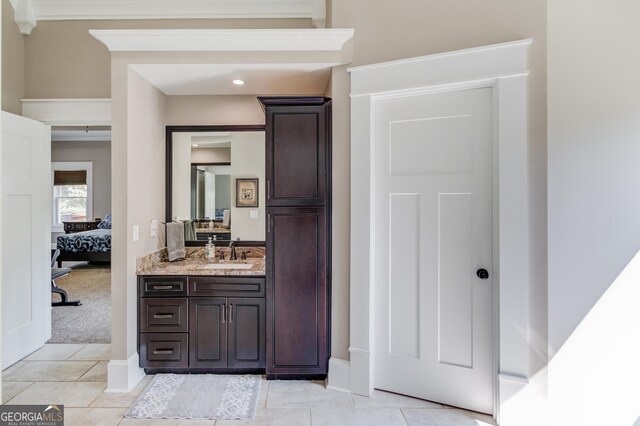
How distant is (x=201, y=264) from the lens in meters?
3.25

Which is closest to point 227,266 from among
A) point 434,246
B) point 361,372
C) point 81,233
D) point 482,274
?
point 361,372

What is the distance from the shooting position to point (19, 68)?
3.43 meters

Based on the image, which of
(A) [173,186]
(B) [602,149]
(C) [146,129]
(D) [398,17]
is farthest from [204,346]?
(B) [602,149]

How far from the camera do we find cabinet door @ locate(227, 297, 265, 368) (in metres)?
2.97

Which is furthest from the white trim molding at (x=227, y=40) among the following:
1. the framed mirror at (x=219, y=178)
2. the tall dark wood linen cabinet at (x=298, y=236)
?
the framed mirror at (x=219, y=178)

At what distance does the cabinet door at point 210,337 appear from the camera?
298cm

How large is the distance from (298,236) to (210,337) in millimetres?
1095

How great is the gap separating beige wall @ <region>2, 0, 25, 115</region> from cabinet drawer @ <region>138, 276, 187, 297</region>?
2101 millimetres

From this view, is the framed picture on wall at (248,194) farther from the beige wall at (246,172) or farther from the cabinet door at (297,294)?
the cabinet door at (297,294)

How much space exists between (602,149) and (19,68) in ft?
15.7

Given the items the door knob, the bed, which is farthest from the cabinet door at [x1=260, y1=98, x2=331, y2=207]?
the bed

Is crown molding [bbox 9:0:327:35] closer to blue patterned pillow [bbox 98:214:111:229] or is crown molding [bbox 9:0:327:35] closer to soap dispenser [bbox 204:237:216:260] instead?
soap dispenser [bbox 204:237:216:260]

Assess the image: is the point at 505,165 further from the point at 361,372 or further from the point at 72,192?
the point at 72,192

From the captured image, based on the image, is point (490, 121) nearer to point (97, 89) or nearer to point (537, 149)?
point (537, 149)
